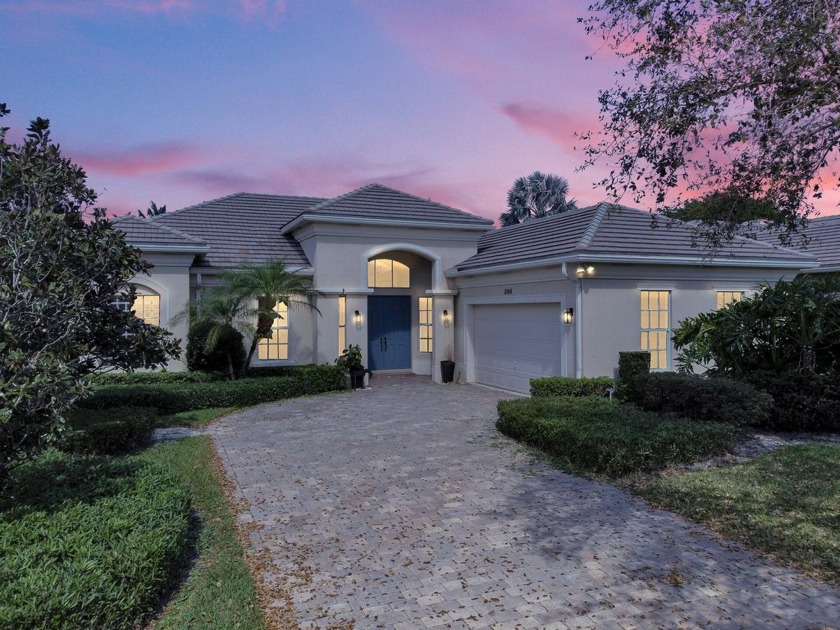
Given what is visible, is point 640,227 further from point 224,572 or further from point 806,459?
point 224,572

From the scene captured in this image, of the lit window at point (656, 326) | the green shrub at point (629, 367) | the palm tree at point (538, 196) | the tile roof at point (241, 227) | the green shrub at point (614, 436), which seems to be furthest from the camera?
the palm tree at point (538, 196)

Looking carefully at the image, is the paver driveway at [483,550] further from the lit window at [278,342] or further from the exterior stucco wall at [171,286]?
the lit window at [278,342]

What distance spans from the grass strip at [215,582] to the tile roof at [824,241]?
1830 centimetres

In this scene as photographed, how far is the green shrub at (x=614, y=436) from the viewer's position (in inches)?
311

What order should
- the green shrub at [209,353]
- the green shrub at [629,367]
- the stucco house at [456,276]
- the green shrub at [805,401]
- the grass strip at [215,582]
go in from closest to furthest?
the grass strip at [215,582] → the green shrub at [805,401] → the green shrub at [629,367] → the stucco house at [456,276] → the green shrub at [209,353]

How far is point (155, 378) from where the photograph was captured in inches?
581

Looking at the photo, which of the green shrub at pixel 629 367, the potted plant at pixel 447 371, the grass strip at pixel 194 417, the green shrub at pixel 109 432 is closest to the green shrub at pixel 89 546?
the green shrub at pixel 109 432

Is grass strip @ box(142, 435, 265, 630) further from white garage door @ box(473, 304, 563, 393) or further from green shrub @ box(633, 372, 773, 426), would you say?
white garage door @ box(473, 304, 563, 393)

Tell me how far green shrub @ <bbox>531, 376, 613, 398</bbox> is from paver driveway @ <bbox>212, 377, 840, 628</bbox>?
165 inches

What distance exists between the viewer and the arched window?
51.1ft

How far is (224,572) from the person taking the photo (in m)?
5.10

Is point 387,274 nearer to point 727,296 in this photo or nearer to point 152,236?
point 152,236

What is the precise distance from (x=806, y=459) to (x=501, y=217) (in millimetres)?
28838

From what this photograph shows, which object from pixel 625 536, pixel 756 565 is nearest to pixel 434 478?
pixel 625 536
